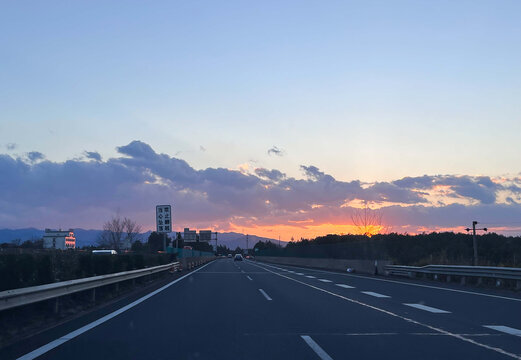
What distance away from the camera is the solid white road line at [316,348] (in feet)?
26.1

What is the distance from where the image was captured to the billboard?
37.3 meters

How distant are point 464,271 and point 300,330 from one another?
650 inches

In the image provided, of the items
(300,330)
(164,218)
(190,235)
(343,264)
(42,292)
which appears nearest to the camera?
(300,330)

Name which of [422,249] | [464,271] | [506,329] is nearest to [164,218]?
[464,271]

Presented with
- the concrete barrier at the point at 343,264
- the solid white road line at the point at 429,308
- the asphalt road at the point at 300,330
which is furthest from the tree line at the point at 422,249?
the asphalt road at the point at 300,330

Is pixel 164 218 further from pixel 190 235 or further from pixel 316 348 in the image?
pixel 190 235

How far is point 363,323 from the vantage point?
37.5ft

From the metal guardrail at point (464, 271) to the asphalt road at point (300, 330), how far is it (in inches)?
153

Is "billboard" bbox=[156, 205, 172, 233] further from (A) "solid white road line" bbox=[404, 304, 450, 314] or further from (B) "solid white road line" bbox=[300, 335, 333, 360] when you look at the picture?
(B) "solid white road line" bbox=[300, 335, 333, 360]

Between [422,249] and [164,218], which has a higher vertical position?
[164,218]

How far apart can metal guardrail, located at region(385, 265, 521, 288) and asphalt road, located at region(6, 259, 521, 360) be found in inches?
153

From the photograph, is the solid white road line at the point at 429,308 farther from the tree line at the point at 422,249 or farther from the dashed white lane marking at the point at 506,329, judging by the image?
the tree line at the point at 422,249

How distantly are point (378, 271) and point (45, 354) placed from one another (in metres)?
30.3

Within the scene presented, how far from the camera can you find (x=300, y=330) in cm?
1051
